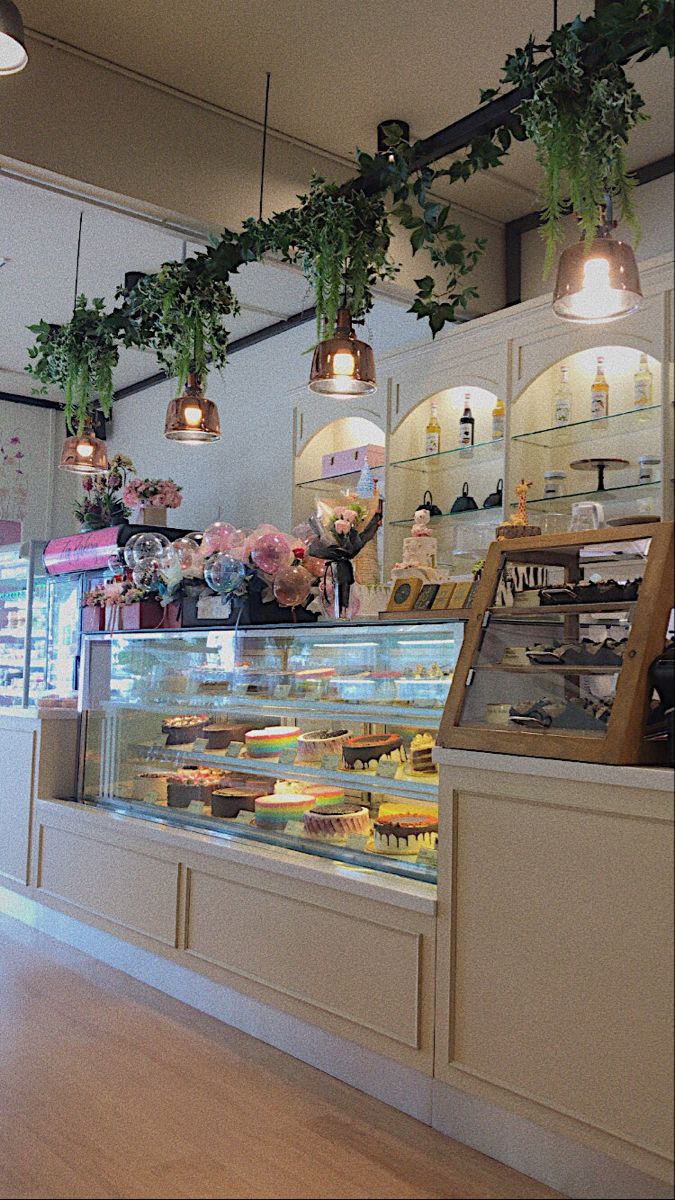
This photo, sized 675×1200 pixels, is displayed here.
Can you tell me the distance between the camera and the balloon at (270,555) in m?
3.82

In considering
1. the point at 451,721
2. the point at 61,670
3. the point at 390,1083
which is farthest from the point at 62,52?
the point at 61,670

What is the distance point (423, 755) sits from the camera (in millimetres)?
A: 3174

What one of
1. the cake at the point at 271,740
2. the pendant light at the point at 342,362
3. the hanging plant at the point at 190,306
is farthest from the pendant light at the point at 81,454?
the cake at the point at 271,740

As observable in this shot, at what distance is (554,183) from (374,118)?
1822mm

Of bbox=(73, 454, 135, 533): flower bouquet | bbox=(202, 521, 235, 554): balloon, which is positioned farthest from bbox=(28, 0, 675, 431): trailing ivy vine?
bbox=(73, 454, 135, 533): flower bouquet

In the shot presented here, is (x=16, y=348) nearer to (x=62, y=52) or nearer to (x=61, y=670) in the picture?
(x=61, y=670)

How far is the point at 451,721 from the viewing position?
271 centimetres

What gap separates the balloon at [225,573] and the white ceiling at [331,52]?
2.05 metres

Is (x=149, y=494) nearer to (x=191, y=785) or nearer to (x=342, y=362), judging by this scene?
(x=191, y=785)

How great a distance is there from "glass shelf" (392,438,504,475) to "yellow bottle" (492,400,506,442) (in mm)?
41

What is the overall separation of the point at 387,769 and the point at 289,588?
2.94ft

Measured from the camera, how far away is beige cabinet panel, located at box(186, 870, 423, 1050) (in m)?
2.73

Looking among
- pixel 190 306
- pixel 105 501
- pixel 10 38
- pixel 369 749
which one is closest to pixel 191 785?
pixel 369 749

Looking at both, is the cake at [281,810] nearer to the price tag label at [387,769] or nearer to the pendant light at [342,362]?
the price tag label at [387,769]
